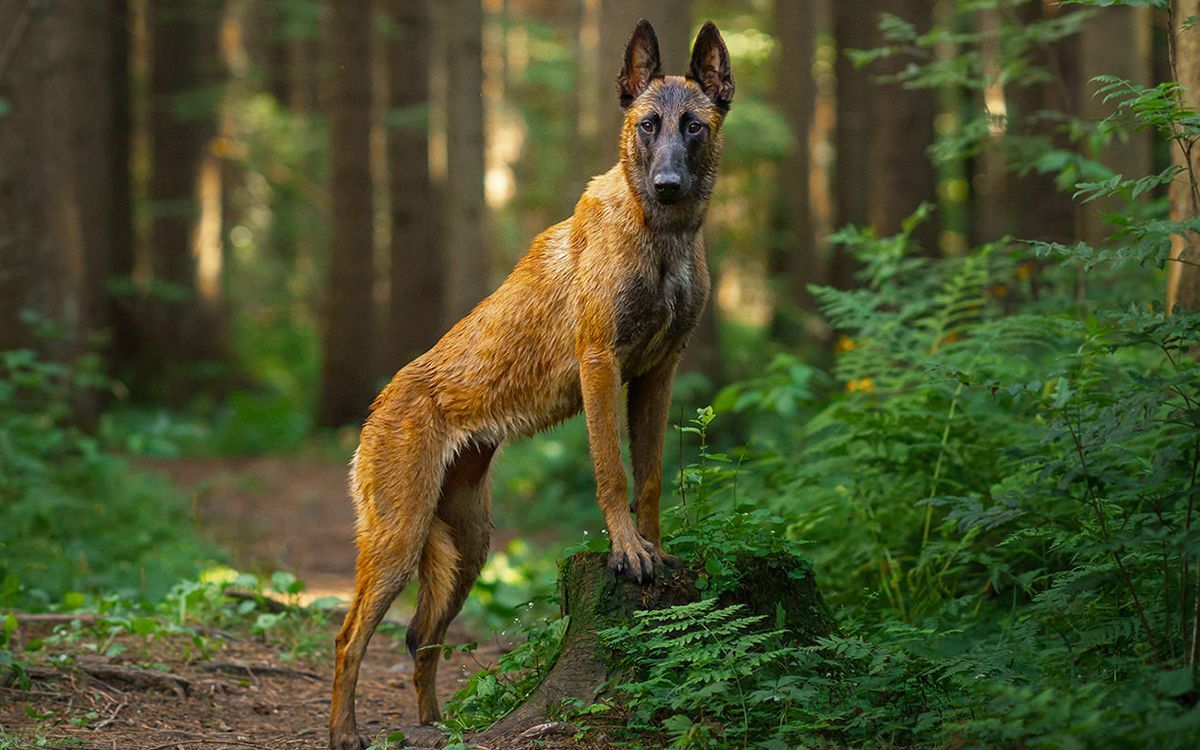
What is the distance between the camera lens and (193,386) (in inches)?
840

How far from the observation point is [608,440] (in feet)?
17.4

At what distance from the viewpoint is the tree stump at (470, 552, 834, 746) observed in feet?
16.7

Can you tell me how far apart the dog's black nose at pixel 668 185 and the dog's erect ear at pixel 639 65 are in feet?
2.03

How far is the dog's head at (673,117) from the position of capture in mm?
5262

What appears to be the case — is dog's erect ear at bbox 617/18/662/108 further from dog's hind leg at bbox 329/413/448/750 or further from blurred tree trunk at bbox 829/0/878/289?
blurred tree trunk at bbox 829/0/878/289

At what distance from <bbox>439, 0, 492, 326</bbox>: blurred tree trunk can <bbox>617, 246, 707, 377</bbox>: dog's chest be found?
9935 millimetres

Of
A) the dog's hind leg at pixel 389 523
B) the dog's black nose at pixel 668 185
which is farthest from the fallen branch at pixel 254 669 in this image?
the dog's black nose at pixel 668 185

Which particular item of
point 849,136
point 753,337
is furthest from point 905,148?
point 753,337

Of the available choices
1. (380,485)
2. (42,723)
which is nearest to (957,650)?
(380,485)

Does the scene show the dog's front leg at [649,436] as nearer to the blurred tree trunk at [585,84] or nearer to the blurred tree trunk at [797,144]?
the blurred tree trunk at [585,84]

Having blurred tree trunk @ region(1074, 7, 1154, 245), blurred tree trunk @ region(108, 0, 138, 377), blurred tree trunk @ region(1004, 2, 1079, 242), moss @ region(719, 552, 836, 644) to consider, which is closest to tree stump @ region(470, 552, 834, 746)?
moss @ region(719, 552, 836, 644)

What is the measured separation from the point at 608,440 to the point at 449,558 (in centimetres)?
118

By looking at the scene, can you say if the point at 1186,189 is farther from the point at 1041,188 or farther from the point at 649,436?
the point at 1041,188

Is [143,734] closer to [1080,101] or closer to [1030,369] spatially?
[1030,369]
